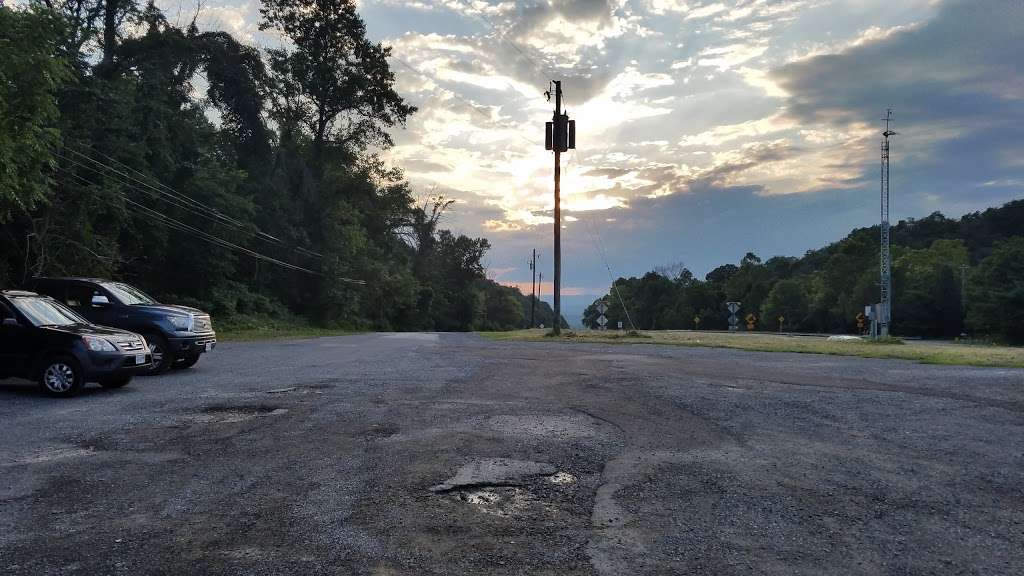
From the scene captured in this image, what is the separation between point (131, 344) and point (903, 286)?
95.8m

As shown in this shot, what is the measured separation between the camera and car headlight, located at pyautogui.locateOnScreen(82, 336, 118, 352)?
10.4 meters

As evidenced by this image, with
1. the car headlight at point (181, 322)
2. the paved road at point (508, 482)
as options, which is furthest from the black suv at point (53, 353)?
the car headlight at point (181, 322)

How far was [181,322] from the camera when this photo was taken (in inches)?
564

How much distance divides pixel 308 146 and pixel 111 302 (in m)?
45.8

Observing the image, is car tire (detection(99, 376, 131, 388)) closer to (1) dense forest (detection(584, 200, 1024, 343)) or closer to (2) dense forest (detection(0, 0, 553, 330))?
(2) dense forest (detection(0, 0, 553, 330))

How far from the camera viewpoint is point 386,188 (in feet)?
211

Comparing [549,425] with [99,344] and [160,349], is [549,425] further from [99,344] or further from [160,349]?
[160,349]

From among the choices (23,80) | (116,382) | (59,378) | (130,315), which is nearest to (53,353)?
(59,378)

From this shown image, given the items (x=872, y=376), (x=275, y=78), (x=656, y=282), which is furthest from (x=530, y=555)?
(x=656, y=282)

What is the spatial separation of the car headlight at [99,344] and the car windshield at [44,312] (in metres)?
0.92

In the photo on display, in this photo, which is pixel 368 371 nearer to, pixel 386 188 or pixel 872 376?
pixel 872 376

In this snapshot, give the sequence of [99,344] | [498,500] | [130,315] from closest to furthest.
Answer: [498,500]
[99,344]
[130,315]

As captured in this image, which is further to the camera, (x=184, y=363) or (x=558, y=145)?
(x=558, y=145)

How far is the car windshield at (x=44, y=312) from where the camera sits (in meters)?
10.7
